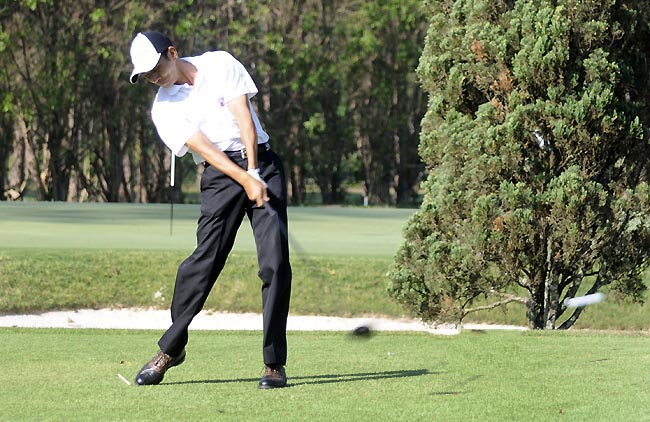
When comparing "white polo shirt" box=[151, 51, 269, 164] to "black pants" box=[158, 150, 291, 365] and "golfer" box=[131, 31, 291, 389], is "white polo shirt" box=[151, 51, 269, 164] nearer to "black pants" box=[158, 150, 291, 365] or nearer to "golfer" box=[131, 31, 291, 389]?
"golfer" box=[131, 31, 291, 389]

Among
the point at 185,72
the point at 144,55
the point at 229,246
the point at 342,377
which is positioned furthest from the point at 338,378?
the point at 144,55

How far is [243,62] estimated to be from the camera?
3170cm

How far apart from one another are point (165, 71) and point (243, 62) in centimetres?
2593

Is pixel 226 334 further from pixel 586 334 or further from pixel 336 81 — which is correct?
pixel 336 81

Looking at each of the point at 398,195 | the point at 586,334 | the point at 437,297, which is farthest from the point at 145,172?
the point at 586,334

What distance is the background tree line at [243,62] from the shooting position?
→ 29.3 metres

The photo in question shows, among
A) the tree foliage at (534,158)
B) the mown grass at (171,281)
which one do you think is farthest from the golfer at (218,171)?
the mown grass at (171,281)

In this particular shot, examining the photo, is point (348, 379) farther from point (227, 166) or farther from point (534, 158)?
point (534, 158)

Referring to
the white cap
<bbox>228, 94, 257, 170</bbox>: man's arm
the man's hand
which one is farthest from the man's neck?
the man's hand

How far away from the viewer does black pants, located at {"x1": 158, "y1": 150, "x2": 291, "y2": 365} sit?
6152 mm

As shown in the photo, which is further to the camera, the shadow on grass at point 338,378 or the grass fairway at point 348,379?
the shadow on grass at point 338,378

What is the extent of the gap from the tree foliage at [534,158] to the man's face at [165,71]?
400 cm

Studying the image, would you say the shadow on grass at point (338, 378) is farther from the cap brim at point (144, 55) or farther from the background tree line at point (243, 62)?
the background tree line at point (243, 62)

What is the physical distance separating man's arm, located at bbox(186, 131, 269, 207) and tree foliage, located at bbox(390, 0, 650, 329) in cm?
380
